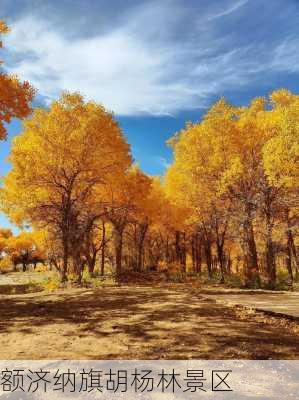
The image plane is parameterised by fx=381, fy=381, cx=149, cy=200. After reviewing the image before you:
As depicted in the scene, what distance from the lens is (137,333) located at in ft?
21.8

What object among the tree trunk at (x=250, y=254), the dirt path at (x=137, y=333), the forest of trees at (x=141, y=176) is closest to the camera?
the dirt path at (x=137, y=333)

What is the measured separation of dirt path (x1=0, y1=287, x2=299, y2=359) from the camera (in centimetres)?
548

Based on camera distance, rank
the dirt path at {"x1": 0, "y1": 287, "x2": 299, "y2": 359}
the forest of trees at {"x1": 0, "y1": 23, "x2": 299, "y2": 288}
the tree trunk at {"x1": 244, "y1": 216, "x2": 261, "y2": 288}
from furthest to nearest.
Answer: the tree trunk at {"x1": 244, "y1": 216, "x2": 261, "y2": 288} < the forest of trees at {"x1": 0, "y1": 23, "x2": 299, "y2": 288} < the dirt path at {"x1": 0, "y1": 287, "x2": 299, "y2": 359}

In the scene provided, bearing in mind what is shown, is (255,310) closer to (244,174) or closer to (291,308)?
(291,308)

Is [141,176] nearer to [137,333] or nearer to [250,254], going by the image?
[250,254]

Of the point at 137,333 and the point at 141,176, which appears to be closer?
the point at 137,333

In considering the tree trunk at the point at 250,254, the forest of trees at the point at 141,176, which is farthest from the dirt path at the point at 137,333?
the tree trunk at the point at 250,254

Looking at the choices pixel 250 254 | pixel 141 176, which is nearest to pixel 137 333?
pixel 250 254

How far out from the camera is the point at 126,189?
70.7ft

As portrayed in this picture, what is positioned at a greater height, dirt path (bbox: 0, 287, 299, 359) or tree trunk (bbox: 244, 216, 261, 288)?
tree trunk (bbox: 244, 216, 261, 288)

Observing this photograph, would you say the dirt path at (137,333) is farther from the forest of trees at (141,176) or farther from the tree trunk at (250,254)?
the tree trunk at (250,254)

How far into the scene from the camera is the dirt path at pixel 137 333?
5.48 meters

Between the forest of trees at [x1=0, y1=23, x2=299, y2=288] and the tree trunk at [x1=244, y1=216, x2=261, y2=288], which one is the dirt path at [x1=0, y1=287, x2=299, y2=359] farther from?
the tree trunk at [x1=244, y1=216, x2=261, y2=288]

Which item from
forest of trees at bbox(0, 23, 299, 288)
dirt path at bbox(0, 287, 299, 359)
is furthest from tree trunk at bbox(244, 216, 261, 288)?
dirt path at bbox(0, 287, 299, 359)
